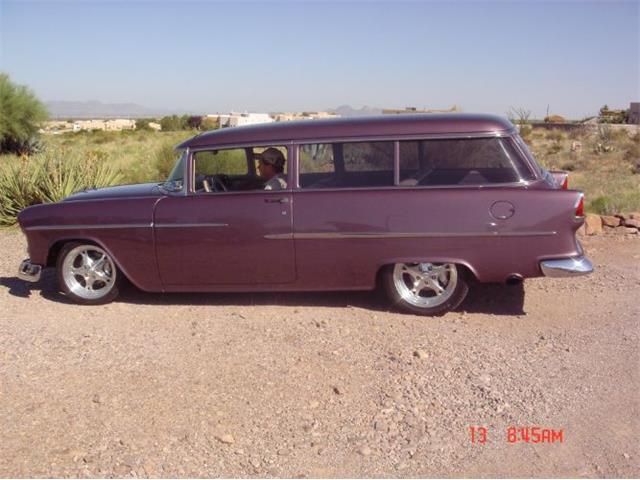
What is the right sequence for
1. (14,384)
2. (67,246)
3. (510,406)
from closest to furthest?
(510,406), (14,384), (67,246)

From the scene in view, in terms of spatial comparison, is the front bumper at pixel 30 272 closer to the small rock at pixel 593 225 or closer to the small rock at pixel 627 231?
the small rock at pixel 593 225

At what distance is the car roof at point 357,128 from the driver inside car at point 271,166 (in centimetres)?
16

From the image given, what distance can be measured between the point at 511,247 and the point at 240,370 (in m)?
2.30

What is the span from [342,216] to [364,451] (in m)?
2.38

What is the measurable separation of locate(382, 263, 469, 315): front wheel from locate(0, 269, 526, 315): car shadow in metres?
0.26

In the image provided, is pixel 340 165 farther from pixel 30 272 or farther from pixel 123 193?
pixel 30 272

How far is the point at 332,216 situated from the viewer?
577 centimetres

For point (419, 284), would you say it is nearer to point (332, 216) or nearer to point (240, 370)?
point (332, 216)

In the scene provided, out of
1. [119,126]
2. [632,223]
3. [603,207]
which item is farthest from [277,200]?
[119,126]

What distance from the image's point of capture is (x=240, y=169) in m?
6.43

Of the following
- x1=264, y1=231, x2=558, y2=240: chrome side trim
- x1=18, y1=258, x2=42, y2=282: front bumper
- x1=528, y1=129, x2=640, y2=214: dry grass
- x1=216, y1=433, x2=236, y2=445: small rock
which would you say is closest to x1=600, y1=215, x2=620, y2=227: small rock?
x1=528, y1=129, x2=640, y2=214: dry grass

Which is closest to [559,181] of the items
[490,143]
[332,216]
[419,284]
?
[490,143]
